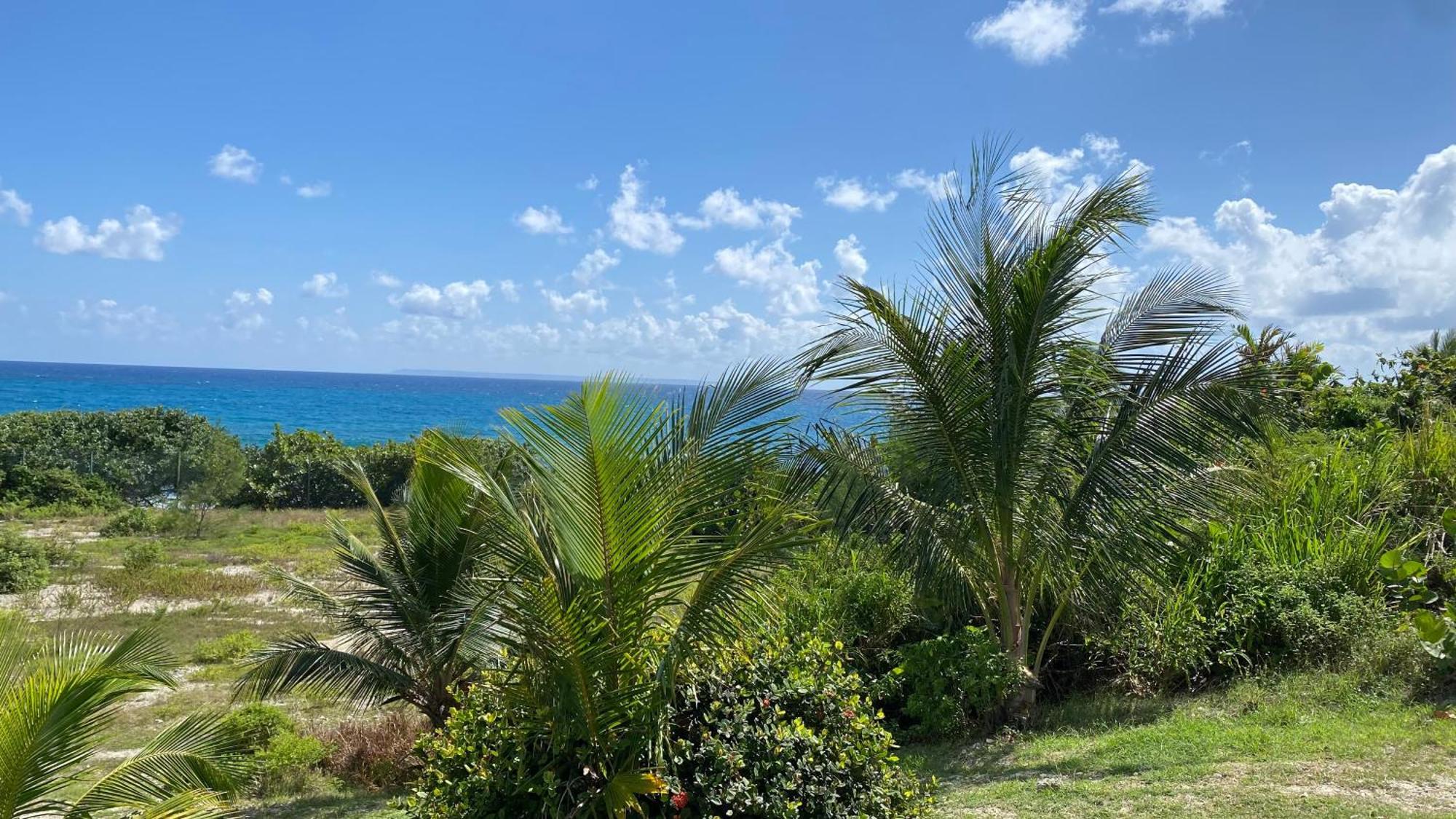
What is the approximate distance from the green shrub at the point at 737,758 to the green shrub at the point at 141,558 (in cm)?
1893

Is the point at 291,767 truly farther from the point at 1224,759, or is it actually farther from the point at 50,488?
the point at 50,488

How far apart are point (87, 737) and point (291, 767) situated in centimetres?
566

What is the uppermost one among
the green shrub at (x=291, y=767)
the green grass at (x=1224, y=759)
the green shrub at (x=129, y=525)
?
the green grass at (x=1224, y=759)

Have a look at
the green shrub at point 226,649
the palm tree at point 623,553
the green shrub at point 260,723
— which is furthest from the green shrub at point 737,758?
the green shrub at point 226,649

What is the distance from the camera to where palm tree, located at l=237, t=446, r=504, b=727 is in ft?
27.6

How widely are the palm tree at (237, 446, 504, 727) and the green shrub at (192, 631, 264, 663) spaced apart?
6193 millimetres

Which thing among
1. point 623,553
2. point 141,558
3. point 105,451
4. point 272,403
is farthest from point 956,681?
point 272,403

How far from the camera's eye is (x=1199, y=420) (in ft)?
22.9

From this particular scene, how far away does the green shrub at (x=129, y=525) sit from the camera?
2497 centimetres

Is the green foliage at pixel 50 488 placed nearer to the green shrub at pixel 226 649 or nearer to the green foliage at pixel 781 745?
the green shrub at pixel 226 649

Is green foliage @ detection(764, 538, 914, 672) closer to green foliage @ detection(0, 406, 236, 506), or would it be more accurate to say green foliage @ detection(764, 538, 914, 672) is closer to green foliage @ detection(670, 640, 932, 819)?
green foliage @ detection(670, 640, 932, 819)

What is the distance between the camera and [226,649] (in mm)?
14539

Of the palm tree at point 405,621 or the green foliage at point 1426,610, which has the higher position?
the green foliage at point 1426,610

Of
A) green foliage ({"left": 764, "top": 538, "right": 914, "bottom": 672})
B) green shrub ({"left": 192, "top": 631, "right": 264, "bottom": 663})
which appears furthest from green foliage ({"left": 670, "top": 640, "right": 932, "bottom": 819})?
green shrub ({"left": 192, "top": 631, "right": 264, "bottom": 663})
